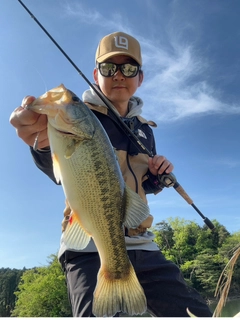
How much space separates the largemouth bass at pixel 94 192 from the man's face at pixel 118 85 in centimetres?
144

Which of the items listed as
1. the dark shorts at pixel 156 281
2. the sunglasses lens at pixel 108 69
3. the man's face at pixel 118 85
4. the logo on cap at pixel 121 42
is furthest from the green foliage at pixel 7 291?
the logo on cap at pixel 121 42

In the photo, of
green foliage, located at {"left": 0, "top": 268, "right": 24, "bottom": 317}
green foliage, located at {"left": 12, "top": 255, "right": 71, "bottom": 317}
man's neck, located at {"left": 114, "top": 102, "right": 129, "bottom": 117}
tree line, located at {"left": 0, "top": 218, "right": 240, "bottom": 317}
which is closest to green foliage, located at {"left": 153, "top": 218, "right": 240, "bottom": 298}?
tree line, located at {"left": 0, "top": 218, "right": 240, "bottom": 317}

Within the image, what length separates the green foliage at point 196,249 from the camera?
131 ft

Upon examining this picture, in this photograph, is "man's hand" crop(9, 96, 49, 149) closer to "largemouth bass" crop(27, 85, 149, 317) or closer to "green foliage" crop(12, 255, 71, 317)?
"largemouth bass" crop(27, 85, 149, 317)

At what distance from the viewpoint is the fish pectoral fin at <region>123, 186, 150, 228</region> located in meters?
2.05

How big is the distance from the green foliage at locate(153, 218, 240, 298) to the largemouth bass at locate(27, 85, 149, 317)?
120ft

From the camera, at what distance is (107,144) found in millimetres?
1981

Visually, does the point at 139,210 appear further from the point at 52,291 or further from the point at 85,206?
the point at 52,291

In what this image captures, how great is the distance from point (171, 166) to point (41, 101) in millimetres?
1539

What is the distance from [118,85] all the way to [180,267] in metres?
40.4

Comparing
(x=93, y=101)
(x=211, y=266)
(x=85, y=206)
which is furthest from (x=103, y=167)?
(x=211, y=266)

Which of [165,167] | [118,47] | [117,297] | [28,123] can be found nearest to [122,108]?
[118,47]

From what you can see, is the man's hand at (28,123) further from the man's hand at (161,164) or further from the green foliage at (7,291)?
the green foliage at (7,291)

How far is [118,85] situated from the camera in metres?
3.39
